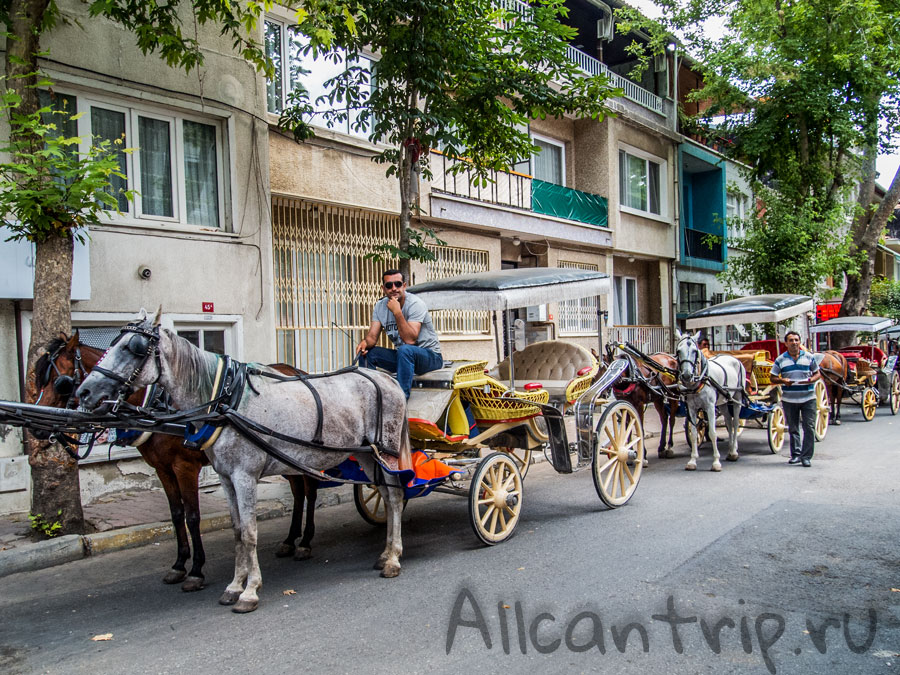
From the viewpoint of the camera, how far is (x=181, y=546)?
222 inches

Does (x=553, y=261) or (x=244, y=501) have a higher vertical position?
(x=553, y=261)

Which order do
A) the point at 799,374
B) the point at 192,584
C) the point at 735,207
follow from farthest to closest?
1. the point at 735,207
2. the point at 799,374
3. the point at 192,584

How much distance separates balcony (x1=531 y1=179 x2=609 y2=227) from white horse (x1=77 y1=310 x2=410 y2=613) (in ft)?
36.3

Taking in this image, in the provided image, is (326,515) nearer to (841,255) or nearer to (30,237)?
(30,237)

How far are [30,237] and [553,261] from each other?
40.7ft

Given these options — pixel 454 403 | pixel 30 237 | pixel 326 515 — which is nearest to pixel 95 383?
pixel 30 237

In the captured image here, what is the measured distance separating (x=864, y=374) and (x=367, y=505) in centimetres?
1265

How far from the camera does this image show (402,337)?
255 inches

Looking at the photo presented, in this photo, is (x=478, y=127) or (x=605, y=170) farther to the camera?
(x=605, y=170)

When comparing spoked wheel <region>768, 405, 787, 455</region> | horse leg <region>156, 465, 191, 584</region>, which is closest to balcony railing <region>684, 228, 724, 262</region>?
spoked wheel <region>768, 405, 787, 455</region>

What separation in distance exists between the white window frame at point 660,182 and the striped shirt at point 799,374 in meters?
9.76

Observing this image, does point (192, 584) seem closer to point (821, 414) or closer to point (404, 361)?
point (404, 361)

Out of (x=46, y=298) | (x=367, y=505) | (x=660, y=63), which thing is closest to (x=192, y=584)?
(x=367, y=505)

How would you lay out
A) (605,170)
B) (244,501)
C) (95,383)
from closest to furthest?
(95,383) → (244,501) → (605,170)
